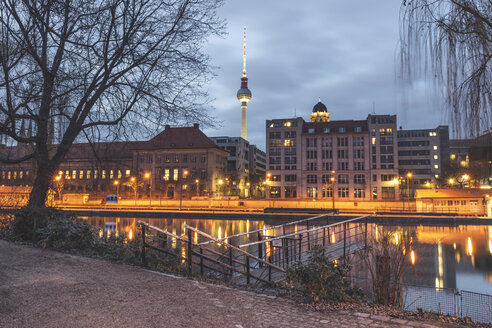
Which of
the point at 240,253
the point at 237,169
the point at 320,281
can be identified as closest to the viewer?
the point at 320,281

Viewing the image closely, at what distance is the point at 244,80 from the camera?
→ 611 feet

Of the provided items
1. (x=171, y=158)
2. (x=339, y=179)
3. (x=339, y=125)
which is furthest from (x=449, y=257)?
(x=171, y=158)

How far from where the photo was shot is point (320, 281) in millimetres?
6531

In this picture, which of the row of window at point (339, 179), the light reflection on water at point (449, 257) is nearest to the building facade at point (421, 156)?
the row of window at point (339, 179)

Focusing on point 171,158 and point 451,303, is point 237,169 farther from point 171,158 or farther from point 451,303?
point 451,303

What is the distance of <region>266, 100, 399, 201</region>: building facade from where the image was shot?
78.8 metres

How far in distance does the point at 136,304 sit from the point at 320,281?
3.51m

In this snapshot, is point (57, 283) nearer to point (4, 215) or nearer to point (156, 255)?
point (156, 255)

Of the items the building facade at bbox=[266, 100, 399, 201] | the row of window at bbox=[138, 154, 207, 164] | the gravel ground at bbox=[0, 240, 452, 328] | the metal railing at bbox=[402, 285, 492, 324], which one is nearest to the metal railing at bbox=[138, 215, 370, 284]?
the gravel ground at bbox=[0, 240, 452, 328]

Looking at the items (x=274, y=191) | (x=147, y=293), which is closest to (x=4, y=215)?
(x=147, y=293)

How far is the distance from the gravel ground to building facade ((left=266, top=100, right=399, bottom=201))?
73549mm

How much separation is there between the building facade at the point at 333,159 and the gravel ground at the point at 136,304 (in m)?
73.5

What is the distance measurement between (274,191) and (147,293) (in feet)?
256

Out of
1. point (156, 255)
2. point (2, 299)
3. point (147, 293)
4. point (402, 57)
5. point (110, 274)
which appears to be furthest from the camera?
point (156, 255)
